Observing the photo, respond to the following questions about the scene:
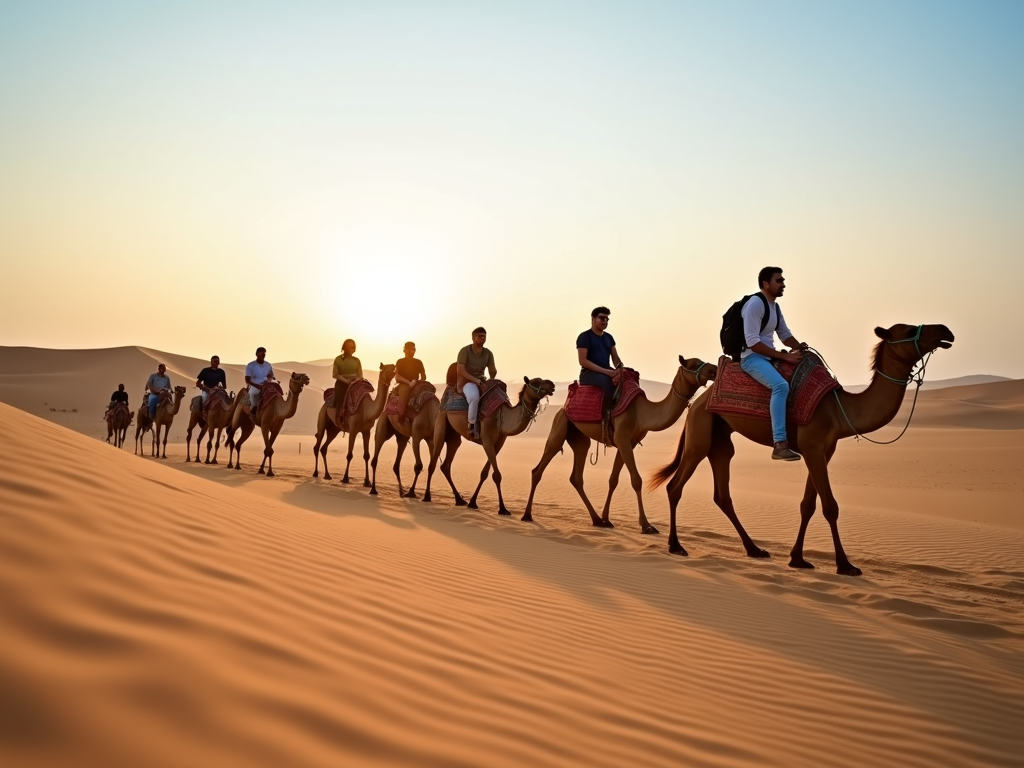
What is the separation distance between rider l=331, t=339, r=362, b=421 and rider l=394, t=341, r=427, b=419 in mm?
2238

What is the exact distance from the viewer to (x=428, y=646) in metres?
3.42

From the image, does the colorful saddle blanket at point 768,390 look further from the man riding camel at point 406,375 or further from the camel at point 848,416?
the man riding camel at point 406,375

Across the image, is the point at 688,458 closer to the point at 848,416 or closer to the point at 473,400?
the point at 848,416

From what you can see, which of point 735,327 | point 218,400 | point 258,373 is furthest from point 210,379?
point 735,327

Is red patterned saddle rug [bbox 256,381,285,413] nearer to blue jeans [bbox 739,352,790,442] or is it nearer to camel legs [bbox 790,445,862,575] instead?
blue jeans [bbox 739,352,790,442]

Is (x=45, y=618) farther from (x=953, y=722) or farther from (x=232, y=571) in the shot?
(x=953, y=722)

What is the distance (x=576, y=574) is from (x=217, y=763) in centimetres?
550

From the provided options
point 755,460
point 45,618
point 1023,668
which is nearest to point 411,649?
point 45,618

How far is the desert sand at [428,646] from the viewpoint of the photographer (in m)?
2.18

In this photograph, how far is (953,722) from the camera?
3910 mm

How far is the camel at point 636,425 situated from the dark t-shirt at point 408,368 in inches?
163

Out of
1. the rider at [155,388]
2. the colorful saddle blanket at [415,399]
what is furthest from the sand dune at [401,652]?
the rider at [155,388]

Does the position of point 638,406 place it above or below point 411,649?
above

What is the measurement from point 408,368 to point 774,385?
891 cm
